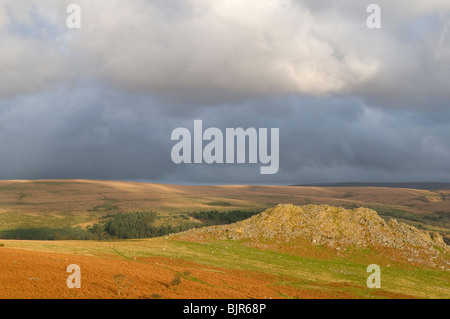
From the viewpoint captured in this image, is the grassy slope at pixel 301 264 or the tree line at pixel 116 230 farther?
the tree line at pixel 116 230

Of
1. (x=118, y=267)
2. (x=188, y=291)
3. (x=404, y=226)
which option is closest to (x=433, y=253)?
(x=404, y=226)

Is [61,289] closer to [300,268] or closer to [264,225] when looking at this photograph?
[300,268]

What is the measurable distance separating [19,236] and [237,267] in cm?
14042

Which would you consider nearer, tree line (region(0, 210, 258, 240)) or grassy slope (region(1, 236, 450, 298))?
grassy slope (region(1, 236, 450, 298))

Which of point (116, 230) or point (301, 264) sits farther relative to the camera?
point (116, 230)

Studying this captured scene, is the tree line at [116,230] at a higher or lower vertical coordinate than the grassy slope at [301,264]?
lower

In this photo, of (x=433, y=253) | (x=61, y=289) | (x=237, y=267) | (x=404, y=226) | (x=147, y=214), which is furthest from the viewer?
(x=147, y=214)

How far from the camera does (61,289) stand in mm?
29047

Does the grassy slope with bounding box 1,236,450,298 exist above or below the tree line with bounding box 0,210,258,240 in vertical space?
above

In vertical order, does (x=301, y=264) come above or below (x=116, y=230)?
above
